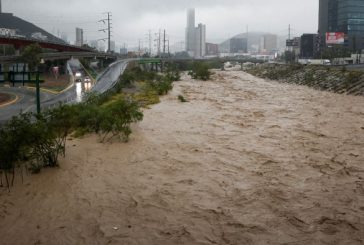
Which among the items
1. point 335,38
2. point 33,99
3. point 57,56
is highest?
point 335,38

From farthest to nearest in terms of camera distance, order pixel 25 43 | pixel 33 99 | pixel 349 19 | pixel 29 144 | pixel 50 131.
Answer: pixel 349 19 → pixel 25 43 → pixel 33 99 → pixel 50 131 → pixel 29 144

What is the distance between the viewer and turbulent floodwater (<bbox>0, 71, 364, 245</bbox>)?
1182 cm

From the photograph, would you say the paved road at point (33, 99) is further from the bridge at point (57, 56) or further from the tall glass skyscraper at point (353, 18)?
the tall glass skyscraper at point (353, 18)

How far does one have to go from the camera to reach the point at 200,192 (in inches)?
598

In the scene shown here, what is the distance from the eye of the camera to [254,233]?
1171 cm

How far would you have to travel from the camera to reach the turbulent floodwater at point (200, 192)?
1182 centimetres

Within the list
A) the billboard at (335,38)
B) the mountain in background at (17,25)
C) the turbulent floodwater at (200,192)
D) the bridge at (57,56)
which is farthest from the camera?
the mountain in background at (17,25)

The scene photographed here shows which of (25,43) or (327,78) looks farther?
(25,43)

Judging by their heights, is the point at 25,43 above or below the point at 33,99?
above

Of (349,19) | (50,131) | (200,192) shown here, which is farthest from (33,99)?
(349,19)

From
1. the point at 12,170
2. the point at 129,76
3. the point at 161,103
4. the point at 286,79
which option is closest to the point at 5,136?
the point at 12,170

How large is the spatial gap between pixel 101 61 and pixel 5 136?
10395 cm

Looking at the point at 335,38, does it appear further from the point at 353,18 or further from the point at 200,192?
the point at 200,192

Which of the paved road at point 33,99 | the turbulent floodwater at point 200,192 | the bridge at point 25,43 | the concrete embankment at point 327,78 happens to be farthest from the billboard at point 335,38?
the turbulent floodwater at point 200,192
